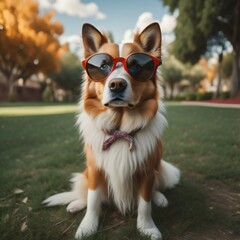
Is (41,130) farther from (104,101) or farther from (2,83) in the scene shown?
(2,83)

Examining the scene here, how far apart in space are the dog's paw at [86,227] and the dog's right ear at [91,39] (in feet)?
5.21

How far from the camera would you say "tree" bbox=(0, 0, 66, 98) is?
21.8 metres

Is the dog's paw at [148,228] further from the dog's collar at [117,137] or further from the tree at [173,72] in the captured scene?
the tree at [173,72]

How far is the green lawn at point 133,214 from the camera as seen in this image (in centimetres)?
231

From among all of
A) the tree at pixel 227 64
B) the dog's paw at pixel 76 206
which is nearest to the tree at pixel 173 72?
the tree at pixel 227 64

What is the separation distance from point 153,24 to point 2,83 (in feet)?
107

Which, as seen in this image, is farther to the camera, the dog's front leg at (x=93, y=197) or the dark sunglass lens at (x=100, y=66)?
the dog's front leg at (x=93, y=197)

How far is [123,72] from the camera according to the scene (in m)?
2.27

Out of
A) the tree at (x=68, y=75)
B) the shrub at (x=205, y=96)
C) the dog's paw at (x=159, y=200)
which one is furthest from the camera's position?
the tree at (x=68, y=75)

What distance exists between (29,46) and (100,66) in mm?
26491

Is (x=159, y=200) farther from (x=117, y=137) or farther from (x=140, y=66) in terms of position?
(x=140, y=66)

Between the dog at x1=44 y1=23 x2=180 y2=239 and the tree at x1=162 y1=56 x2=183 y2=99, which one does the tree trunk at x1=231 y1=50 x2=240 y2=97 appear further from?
the tree at x1=162 y1=56 x2=183 y2=99

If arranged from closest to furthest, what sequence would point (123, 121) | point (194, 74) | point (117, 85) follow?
point (117, 85)
point (123, 121)
point (194, 74)

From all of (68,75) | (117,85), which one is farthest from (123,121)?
(68,75)
